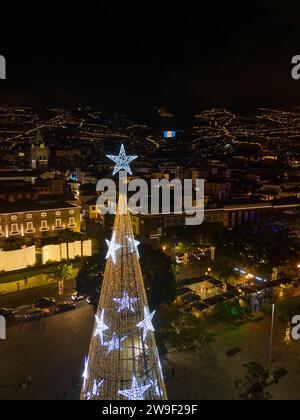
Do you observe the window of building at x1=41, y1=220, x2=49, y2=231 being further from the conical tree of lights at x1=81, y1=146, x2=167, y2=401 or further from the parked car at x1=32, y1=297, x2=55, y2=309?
the conical tree of lights at x1=81, y1=146, x2=167, y2=401

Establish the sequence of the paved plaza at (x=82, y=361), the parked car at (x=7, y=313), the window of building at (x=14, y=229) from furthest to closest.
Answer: the window of building at (x=14, y=229)
the parked car at (x=7, y=313)
the paved plaza at (x=82, y=361)

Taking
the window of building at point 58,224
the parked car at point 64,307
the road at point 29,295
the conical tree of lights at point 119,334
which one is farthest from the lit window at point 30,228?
the conical tree of lights at point 119,334

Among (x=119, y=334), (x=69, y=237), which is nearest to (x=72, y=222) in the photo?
(x=69, y=237)

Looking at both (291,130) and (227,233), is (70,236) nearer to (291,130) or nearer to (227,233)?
(227,233)

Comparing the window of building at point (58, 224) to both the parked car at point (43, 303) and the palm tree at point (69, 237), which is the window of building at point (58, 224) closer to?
the palm tree at point (69, 237)

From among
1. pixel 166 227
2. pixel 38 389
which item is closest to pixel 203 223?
pixel 166 227

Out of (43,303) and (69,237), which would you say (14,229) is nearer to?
(69,237)
